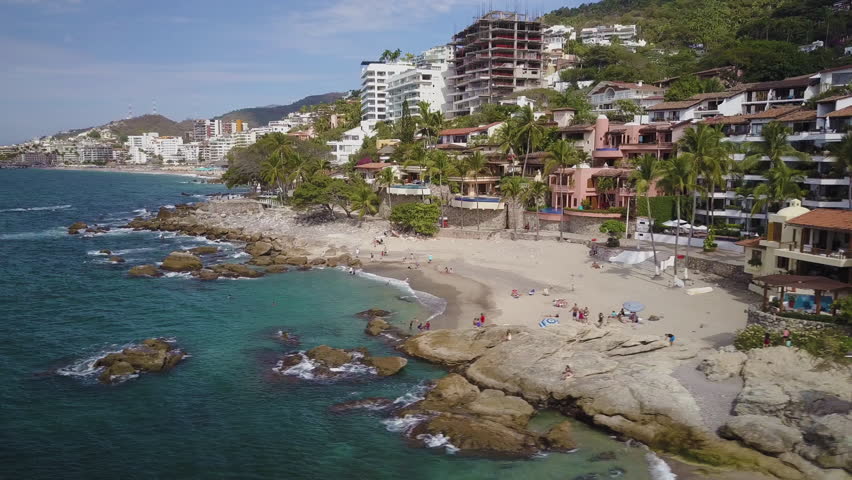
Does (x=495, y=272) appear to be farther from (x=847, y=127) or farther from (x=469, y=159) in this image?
(x=847, y=127)

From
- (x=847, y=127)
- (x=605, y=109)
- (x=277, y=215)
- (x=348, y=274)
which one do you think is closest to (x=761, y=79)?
(x=605, y=109)

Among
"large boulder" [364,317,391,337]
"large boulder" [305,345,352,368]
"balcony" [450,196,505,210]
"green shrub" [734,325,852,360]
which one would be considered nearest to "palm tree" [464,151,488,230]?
"balcony" [450,196,505,210]

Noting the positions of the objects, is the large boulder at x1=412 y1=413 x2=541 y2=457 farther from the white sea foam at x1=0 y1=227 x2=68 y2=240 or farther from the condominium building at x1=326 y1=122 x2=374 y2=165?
the condominium building at x1=326 y1=122 x2=374 y2=165

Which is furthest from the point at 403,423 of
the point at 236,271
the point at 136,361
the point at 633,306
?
the point at 236,271

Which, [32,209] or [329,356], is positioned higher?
[32,209]

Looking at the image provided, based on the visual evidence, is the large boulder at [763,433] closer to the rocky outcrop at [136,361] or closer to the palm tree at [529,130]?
the rocky outcrop at [136,361]

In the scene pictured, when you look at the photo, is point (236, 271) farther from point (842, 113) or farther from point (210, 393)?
point (842, 113)

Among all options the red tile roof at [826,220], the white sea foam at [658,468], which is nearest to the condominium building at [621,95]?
the red tile roof at [826,220]
